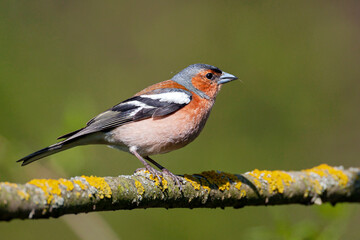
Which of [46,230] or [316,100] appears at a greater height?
[316,100]

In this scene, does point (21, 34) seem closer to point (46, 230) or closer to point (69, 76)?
point (69, 76)

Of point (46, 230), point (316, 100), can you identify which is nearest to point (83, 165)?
point (46, 230)

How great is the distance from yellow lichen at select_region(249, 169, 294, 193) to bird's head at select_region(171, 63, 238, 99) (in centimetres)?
119

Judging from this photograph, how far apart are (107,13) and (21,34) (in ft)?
4.56

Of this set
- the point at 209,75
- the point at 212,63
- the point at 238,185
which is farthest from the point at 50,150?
the point at 212,63

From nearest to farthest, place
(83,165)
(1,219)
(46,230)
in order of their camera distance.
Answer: (1,219) → (83,165) → (46,230)

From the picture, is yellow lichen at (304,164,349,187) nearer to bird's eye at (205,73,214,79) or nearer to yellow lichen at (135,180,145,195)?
bird's eye at (205,73,214,79)

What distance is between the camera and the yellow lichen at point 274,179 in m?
3.81

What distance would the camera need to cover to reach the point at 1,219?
6.58ft

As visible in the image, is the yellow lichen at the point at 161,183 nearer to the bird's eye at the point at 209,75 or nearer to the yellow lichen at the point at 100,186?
the yellow lichen at the point at 100,186

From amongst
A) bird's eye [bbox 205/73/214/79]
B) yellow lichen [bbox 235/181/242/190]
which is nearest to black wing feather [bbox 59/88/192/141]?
bird's eye [bbox 205/73/214/79]

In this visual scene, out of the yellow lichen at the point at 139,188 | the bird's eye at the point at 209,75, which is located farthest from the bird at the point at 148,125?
the yellow lichen at the point at 139,188

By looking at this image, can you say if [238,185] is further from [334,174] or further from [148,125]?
[334,174]

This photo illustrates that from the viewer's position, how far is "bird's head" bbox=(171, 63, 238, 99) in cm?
476
